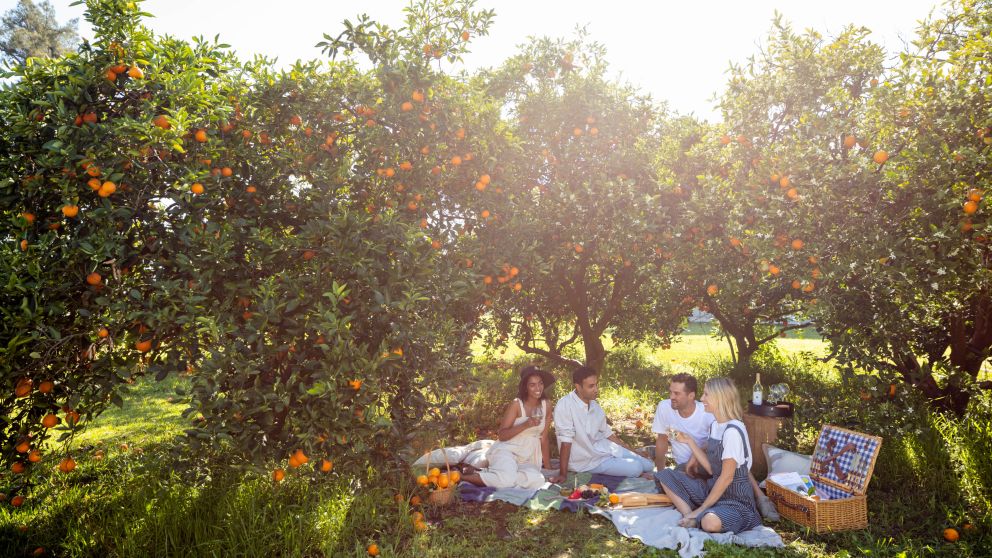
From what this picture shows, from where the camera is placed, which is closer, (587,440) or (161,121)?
(161,121)

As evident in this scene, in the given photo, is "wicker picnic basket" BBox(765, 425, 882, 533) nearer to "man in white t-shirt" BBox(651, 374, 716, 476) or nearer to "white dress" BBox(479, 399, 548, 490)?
"man in white t-shirt" BBox(651, 374, 716, 476)

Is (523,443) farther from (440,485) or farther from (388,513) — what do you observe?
(388,513)

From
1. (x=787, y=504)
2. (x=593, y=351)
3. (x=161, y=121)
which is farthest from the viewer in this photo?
(x=593, y=351)

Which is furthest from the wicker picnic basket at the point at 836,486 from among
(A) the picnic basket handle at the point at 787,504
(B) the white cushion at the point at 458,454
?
(B) the white cushion at the point at 458,454

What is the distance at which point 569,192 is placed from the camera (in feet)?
21.7

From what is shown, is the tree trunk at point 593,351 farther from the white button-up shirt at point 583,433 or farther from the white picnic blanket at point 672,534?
the white picnic blanket at point 672,534

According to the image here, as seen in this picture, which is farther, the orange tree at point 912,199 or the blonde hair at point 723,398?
the blonde hair at point 723,398

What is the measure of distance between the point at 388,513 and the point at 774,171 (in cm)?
461

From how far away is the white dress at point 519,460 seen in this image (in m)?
6.04

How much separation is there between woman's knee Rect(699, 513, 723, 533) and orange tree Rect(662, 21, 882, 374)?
2.09 m

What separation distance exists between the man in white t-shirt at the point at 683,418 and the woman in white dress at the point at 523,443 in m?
1.24

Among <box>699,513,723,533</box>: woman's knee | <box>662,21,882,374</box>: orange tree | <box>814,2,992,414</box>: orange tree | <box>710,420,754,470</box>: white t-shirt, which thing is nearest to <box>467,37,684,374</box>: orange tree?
<box>662,21,882,374</box>: orange tree

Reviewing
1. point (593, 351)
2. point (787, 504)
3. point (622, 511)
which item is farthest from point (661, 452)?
point (593, 351)

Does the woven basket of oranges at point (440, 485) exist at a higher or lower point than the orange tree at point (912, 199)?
lower
